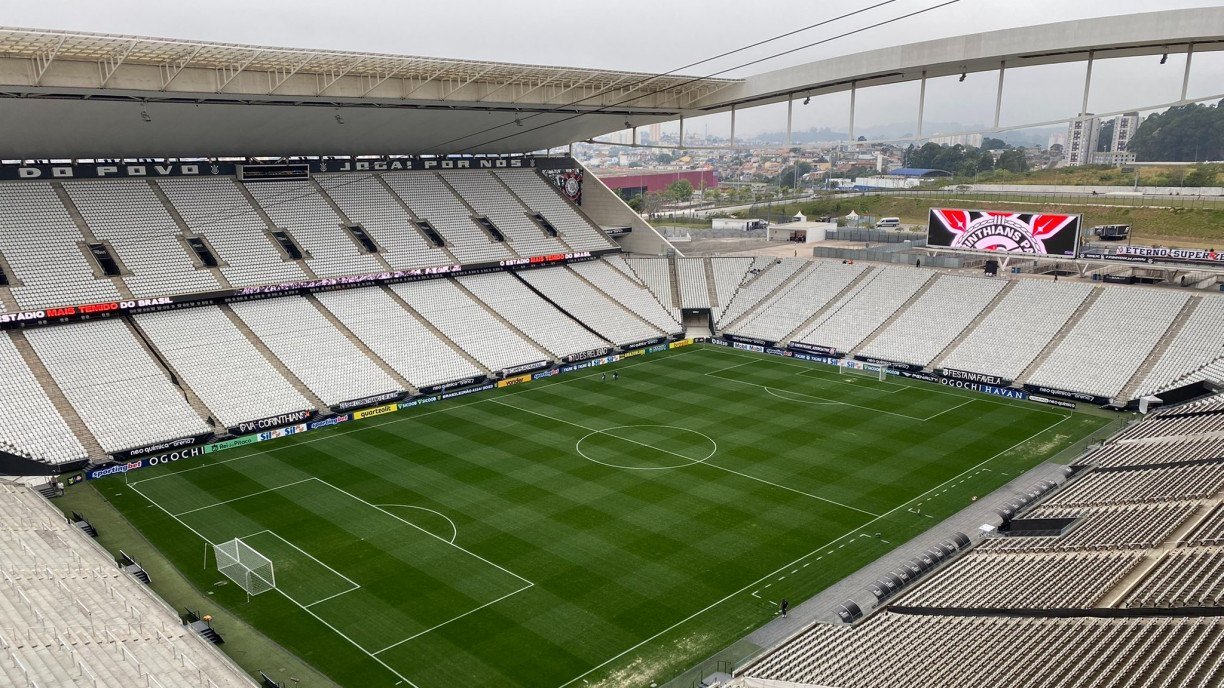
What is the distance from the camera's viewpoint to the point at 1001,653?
15711 millimetres

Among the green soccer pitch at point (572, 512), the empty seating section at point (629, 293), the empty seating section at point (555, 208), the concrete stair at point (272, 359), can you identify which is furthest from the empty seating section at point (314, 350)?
the empty seating section at point (555, 208)

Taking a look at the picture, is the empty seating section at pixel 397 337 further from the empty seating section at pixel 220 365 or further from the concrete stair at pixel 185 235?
the empty seating section at pixel 220 365

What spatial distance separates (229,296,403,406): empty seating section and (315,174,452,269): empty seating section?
6.94 meters

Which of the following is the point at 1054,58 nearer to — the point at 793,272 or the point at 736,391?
the point at 736,391

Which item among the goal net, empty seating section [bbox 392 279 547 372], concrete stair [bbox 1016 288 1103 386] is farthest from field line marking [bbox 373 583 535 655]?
concrete stair [bbox 1016 288 1103 386]

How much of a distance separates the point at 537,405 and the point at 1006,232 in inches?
1099

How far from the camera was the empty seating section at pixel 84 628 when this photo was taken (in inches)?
660

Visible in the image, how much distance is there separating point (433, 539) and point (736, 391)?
20.1m

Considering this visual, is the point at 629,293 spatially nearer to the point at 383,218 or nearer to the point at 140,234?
the point at 383,218

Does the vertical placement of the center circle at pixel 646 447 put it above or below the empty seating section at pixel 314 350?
below

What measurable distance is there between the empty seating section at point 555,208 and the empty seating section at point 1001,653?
139ft

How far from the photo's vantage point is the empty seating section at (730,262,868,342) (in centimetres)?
5172

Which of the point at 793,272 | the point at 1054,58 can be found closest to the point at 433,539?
the point at 1054,58

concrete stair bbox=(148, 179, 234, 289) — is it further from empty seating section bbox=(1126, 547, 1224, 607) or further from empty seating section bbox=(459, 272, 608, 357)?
empty seating section bbox=(1126, 547, 1224, 607)
